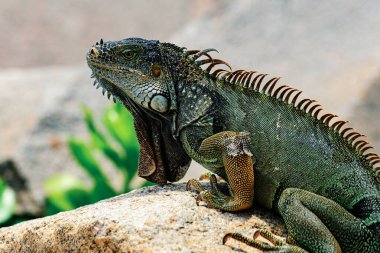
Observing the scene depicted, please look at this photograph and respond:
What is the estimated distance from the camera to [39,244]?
3418 millimetres

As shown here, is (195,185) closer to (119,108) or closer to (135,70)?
(135,70)

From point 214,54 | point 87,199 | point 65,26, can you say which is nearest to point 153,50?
point 87,199

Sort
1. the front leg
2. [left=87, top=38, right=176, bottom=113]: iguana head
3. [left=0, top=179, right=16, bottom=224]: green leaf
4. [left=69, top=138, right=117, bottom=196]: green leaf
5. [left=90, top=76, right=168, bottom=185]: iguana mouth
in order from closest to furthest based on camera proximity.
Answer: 1. the front leg
2. [left=87, top=38, right=176, bottom=113]: iguana head
3. [left=90, top=76, right=168, bottom=185]: iguana mouth
4. [left=69, top=138, right=117, bottom=196]: green leaf
5. [left=0, top=179, right=16, bottom=224]: green leaf

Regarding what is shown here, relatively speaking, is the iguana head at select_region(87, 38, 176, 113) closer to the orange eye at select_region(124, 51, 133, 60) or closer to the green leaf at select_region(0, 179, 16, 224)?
the orange eye at select_region(124, 51, 133, 60)

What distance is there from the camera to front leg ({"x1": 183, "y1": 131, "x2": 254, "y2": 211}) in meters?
3.35

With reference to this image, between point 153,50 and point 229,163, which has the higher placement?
point 153,50

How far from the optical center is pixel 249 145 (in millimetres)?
3414

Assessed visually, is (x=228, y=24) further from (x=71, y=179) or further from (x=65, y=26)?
(x=65, y=26)

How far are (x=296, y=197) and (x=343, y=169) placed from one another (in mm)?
302

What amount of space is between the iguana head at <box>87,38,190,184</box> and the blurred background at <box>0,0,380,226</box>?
244 centimetres

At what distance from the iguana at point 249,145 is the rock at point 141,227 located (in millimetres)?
93

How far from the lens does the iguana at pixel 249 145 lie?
3.13 metres

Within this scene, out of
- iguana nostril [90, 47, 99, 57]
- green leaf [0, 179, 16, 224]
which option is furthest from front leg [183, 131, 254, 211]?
green leaf [0, 179, 16, 224]

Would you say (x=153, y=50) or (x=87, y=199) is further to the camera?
(x=87, y=199)
